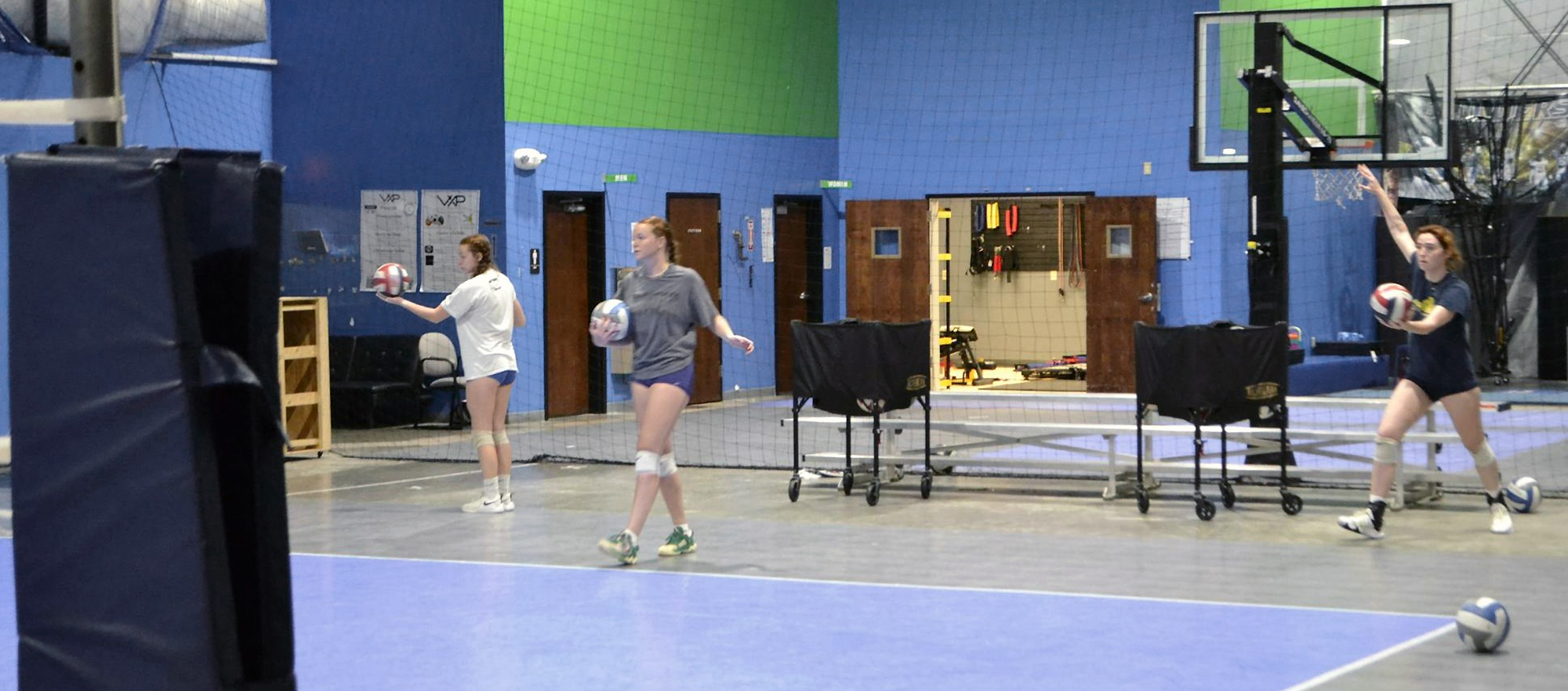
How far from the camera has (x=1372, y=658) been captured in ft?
18.3

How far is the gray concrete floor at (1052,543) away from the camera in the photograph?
6.59m

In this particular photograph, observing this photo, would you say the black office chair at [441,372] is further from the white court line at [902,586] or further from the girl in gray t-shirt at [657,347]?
the girl in gray t-shirt at [657,347]

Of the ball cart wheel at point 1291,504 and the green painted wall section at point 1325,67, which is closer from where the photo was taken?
the ball cart wheel at point 1291,504

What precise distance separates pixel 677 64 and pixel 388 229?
3.56 meters

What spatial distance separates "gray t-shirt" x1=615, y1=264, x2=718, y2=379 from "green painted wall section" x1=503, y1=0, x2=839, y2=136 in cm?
784

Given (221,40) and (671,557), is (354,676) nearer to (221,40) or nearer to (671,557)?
(671,557)

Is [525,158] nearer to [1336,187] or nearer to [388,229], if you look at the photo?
[388,229]

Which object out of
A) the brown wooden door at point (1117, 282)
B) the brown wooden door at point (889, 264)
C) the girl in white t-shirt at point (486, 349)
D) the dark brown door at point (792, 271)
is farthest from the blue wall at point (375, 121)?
the brown wooden door at point (1117, 282)

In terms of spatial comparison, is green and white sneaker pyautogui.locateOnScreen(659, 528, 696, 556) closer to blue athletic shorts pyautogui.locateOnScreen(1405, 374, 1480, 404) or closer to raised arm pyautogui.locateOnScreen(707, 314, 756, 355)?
raised arm pyautogui.locateOnScreen(707, 314, 756, 355)

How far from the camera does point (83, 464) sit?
3.01 meters

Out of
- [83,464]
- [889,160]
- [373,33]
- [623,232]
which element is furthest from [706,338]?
[83,464]

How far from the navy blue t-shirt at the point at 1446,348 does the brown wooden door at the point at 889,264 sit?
979 cm

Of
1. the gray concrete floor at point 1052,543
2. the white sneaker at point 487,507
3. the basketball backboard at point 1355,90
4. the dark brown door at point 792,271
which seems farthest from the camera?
the dark brown door at point 792,271

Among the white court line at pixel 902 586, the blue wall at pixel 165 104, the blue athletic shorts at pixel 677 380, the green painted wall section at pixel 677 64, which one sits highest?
the green painted wall section at pixel 677 64
